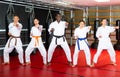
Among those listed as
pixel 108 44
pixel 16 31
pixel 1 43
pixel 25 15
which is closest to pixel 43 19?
pixel 25 15

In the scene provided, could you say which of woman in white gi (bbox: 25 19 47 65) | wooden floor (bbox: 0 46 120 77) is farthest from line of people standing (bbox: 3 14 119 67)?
wooden floor (bbox: 0 46 120 77)

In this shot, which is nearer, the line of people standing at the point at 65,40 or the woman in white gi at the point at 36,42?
the line of people standing at the point at 65,40

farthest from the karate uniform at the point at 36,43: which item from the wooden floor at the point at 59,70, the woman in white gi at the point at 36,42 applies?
the wooden floor at the point at 59,70

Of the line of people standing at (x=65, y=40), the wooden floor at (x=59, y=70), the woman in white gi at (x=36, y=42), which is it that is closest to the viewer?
the wooden floor at (x=59, y=70)

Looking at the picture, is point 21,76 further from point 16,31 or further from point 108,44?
point 108,44

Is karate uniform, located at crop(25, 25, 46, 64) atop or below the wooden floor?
atop

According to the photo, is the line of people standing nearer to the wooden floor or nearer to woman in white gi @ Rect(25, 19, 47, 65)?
woman in white gi @ Rect(25, 19, 47, 65)

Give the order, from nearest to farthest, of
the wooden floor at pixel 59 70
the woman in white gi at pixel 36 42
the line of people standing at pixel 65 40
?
the wooden floor at pixel 59 70, the line of people standing at pixel 65 40, the woman in white gi at pixel 36 42

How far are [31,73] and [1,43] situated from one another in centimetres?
285

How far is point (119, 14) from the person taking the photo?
30.6ft

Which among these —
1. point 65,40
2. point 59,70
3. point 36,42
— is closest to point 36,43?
point 36,42

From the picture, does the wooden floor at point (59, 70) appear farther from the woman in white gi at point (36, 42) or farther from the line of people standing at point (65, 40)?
the woman in white gi at point (36, 42)

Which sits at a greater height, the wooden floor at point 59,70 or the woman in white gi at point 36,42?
the woman in white gi at point 36,42

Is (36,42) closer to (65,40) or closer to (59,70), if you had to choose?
(65,40)
